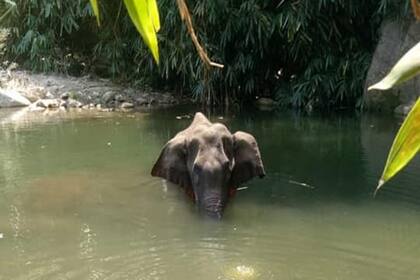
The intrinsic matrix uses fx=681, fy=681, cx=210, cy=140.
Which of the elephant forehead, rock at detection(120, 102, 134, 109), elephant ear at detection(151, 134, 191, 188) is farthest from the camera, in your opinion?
rock at detection(120, 102, 134, 109)

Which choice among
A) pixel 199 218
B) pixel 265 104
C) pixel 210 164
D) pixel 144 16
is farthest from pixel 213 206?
pixel 265 104

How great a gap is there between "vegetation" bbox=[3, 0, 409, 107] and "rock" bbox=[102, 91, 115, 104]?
30.0 inches

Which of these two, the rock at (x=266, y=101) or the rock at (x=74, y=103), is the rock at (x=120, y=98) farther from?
the rock at (x=266, y=101)

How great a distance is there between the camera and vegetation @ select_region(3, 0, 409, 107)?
36.1 ft

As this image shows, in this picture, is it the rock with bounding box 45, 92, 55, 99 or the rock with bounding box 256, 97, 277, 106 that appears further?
the rock with bounding box 45, 92, 55, 99

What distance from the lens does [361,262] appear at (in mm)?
4012

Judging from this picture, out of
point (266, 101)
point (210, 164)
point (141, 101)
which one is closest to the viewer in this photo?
point (210, 164)

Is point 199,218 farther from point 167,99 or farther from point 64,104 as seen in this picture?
point 167,99

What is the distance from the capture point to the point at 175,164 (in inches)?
217

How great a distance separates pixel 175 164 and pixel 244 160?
1.84 ft

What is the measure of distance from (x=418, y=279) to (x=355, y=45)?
813 centimetres

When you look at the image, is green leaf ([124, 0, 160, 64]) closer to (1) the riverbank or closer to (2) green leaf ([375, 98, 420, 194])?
(2) green leaf ([375, 98, 420, 194])

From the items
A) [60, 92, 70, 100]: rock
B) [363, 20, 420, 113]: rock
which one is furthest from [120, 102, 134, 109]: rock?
[363, 20, 420, 113]: rock

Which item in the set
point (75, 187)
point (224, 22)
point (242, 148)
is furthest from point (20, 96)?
point (242, 148)
